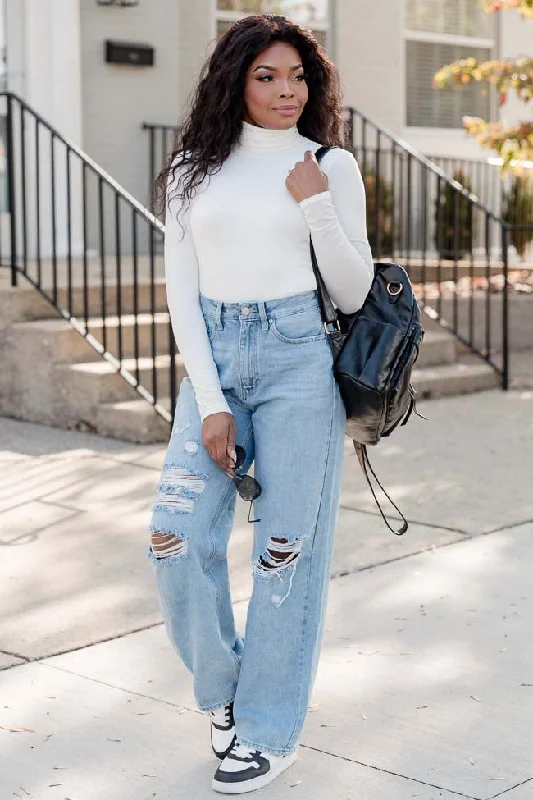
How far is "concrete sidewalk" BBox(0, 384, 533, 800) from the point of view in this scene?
3043 mm

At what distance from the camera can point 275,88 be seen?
2941mm

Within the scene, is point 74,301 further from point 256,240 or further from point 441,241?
point 256,240

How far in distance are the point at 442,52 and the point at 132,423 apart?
26.3ft

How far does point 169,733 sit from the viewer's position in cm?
325

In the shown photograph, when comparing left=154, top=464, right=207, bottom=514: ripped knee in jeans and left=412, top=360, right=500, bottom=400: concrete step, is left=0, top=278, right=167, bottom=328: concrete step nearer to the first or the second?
left=412, top=360, right=500, bottom=400: concrete step

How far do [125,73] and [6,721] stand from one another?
25.4ft

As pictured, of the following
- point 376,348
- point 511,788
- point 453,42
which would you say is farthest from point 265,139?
point 453,42

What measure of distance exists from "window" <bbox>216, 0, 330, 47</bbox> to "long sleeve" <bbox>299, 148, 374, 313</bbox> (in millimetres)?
8688

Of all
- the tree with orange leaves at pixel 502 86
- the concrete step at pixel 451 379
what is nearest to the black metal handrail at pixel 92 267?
the concrete step at pixel 451 379

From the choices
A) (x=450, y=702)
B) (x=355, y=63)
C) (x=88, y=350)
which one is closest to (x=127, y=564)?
(x=450, y=702)

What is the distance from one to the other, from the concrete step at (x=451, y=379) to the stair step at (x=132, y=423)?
202 centimetres

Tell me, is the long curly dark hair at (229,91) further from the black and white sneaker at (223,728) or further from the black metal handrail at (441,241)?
the black metal handrail at (441,241)

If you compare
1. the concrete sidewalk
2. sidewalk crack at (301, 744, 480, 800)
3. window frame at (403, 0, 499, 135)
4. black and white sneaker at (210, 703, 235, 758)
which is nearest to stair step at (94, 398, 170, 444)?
the concrete sidewalk

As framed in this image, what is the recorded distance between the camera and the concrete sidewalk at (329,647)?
3043mm
